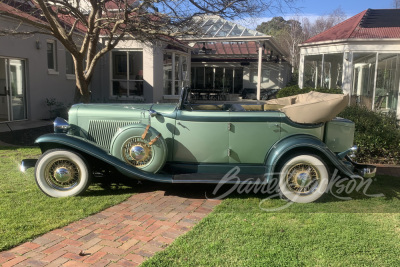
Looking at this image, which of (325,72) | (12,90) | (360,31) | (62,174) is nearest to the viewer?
(62,174)

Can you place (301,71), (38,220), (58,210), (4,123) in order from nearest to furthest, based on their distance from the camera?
(38,220)
(58,210)
(4,123)
(301,71)

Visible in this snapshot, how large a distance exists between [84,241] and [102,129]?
191cm

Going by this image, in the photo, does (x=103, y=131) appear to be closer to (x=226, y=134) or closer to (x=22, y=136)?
(x=226, y=134)

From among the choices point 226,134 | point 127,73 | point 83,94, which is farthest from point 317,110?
point 127,73

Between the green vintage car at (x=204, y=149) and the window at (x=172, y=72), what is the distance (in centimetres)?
1239

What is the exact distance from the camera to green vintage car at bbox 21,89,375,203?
4.46 meters

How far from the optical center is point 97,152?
4.36m

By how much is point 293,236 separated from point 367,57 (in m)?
12.6

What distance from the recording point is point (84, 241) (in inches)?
131

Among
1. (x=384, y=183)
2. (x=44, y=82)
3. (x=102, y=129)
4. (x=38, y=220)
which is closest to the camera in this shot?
(x=38, y=220)

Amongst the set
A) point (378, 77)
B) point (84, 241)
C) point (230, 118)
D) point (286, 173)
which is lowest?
point (84, 241)

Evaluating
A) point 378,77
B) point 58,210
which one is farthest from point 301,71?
point 58,210

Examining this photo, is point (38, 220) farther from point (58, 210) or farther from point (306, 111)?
point (306, 111)

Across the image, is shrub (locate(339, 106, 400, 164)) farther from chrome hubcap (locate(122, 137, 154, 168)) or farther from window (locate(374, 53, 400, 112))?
window (locate(374, 53, 400, 112))
